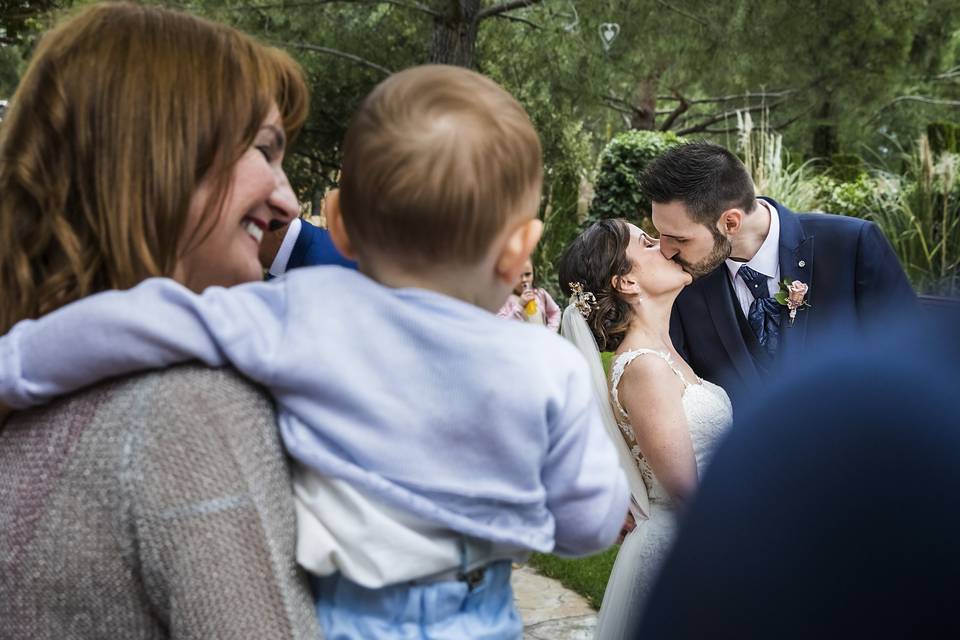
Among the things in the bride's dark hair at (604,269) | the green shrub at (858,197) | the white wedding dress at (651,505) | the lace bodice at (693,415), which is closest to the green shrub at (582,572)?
the white wedding dress at (651,505)

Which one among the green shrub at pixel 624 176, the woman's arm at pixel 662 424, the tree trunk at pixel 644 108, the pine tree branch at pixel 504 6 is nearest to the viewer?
the woman's arm at pixel 662 424

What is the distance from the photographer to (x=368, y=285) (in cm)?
127

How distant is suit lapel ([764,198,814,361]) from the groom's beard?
0.32 metres

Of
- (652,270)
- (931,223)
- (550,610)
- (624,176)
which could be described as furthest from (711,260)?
(624,176)

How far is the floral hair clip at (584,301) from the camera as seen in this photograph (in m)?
3.52

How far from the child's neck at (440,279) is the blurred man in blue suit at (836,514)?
65 cm

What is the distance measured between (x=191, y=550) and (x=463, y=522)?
0.32 metres

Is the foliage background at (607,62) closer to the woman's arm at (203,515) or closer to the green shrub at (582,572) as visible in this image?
the green shrub at (582,572)

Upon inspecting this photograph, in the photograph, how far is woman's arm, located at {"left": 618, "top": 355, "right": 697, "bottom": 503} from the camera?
3201mm

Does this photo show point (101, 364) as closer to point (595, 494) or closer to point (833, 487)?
point (595, 494)

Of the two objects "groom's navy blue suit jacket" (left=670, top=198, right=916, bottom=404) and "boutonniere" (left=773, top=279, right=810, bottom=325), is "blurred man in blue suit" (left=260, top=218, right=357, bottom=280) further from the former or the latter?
"boutonniere" (left=773, top=279, right=810, bottom=325)

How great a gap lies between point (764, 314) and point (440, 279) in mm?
2806

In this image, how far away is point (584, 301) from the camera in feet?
11.5

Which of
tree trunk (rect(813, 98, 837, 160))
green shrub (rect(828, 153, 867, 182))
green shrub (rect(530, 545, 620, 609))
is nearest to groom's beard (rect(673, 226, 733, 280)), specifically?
green shrub (rect(530, 545, 620, 609))
